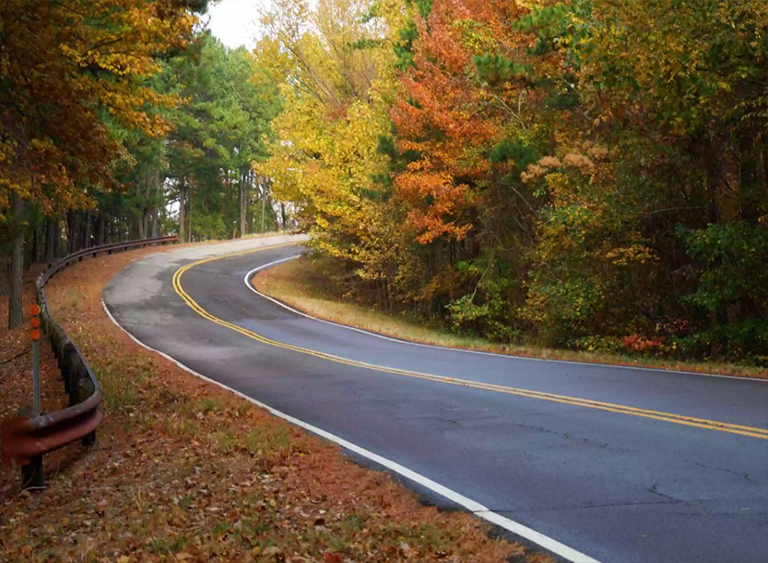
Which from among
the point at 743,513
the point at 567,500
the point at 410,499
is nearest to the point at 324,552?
the point at 410,499

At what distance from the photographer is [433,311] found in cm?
3441

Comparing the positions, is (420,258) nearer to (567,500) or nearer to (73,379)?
(73,379)

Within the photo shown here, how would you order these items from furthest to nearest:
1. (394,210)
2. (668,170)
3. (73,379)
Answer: (394,210)
(668,170)
(73,379)

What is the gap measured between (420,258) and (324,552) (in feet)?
90.4

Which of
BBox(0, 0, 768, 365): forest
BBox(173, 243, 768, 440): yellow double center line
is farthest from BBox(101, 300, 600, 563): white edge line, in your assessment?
BBox(0, 0, 768, 365): forest

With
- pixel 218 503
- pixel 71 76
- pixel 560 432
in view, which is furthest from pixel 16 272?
pixel 560 432

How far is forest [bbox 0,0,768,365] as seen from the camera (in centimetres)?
1277

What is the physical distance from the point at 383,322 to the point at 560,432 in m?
19.9

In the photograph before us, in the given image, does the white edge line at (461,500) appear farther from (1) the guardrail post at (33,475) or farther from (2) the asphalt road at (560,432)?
(1) the guardrail post at (33,475)

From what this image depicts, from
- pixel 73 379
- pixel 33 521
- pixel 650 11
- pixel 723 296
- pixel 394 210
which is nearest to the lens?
pixel 33 521

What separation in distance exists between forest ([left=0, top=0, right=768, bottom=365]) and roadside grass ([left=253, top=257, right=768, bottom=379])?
1.67 meters

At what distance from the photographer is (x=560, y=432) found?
9039mm

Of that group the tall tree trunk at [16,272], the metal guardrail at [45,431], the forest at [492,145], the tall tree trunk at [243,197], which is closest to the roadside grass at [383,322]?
the forest at [492,145]

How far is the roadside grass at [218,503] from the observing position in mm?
5668
